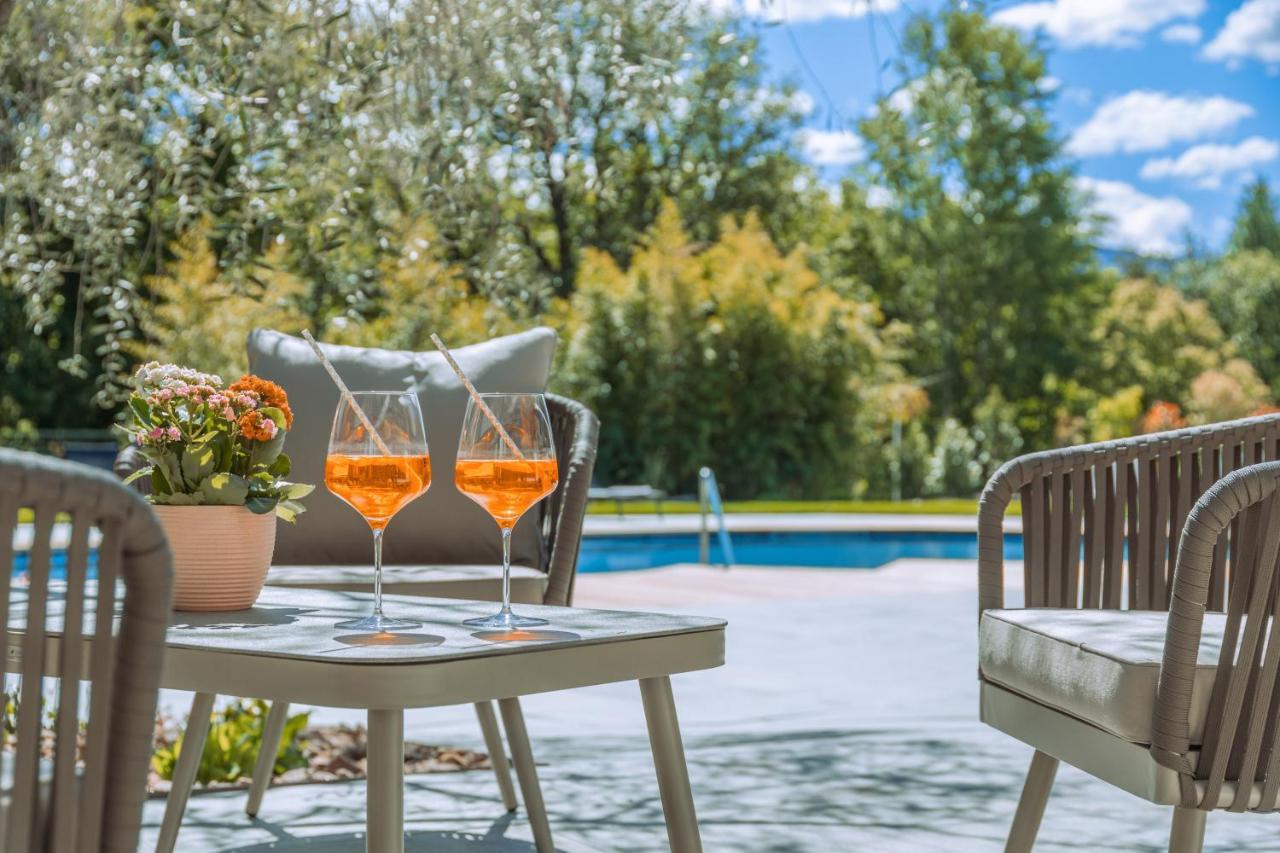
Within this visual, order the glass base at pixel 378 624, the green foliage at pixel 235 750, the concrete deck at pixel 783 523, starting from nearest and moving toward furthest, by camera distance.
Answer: the glass base at pixel 378 624 < the green foliage at pixel 235 750 < the concrete deck at pixel 783 523

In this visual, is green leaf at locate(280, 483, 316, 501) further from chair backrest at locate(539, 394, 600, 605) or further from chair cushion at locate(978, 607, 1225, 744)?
chair cushion at locate(978, 607, 1225, 744)

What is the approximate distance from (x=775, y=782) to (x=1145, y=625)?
1379mm

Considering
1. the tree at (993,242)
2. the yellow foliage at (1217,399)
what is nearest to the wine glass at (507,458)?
the tree at (993,242)

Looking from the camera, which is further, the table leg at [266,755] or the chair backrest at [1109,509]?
the table leg at [266,755]

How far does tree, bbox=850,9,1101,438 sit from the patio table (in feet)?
68.3

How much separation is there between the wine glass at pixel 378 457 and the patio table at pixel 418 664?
0.42 feet

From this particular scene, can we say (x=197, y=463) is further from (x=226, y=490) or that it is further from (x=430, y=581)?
(x=430, y=581)

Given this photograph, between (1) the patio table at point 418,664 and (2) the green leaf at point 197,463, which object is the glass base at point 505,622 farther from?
(2) the green leaf at point 197,463

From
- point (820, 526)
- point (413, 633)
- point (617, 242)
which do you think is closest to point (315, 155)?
point (413, 633)

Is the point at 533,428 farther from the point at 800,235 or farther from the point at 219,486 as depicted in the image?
the point at 800,235

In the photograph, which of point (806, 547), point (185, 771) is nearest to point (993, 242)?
point (806, 547)

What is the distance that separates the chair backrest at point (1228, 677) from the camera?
1455mm

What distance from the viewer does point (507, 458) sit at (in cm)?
144

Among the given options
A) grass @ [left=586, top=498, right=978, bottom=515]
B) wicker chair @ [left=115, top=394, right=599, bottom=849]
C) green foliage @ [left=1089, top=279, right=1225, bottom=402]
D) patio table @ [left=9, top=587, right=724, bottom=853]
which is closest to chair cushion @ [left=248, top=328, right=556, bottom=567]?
wicker chair @ [left=115, top=394, right=599, bottom=849]
